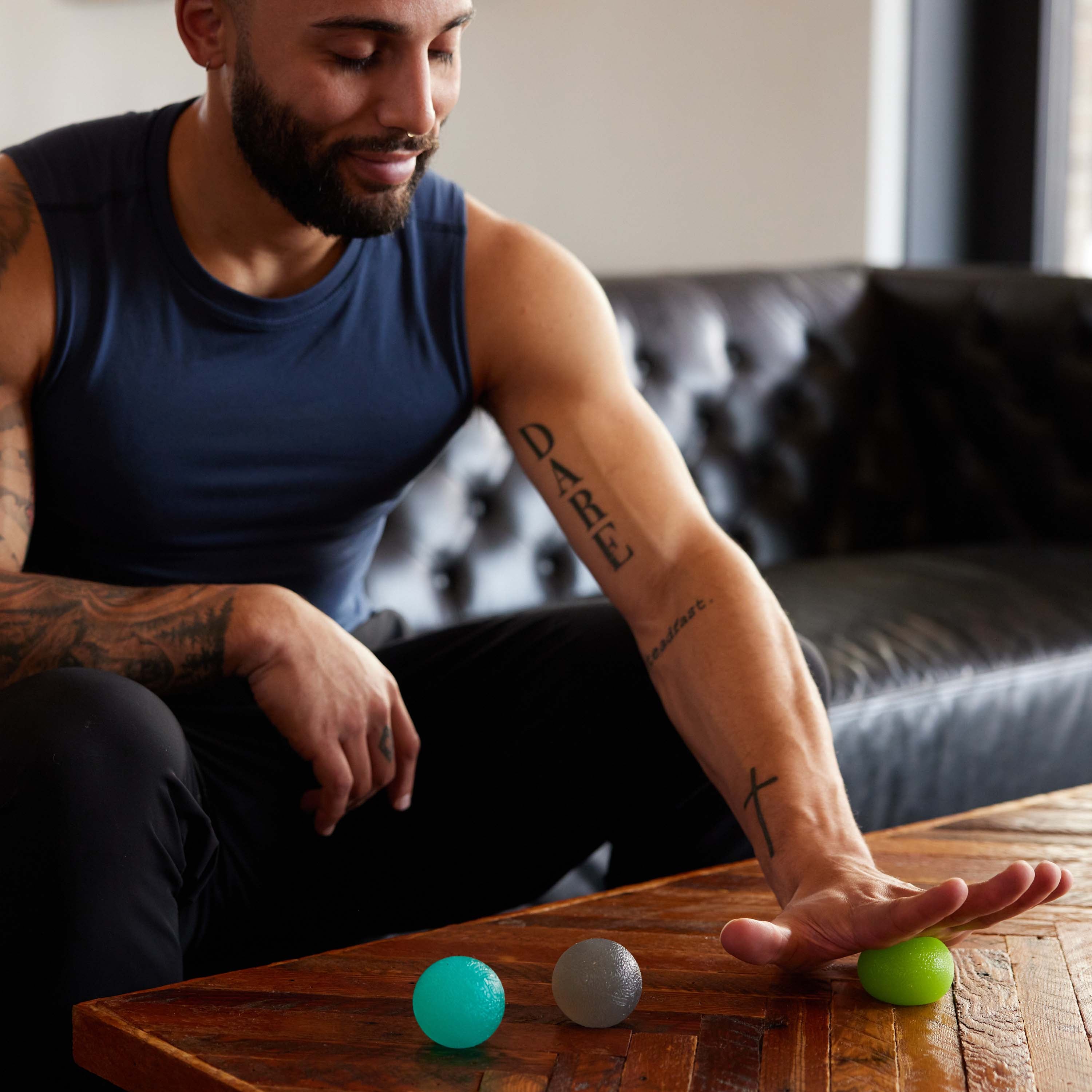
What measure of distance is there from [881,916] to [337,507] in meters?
0.65

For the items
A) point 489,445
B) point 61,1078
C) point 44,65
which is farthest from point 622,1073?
point 44,65

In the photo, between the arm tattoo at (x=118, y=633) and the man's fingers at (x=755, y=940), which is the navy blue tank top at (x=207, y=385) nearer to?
the arm tattoo at (x=118, y=633)

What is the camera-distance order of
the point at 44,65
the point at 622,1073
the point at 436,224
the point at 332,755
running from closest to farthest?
the point at 622,1073 → the point at 332,755 → the point at 436,224 → the point at 44,65

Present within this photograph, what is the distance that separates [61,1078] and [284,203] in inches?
27.1

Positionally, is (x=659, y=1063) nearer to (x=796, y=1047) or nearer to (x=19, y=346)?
(x=796, y=1047)

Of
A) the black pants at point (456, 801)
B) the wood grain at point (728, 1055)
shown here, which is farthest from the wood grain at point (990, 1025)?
the black pants at point (456, 801)

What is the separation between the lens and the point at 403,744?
3.33 feet

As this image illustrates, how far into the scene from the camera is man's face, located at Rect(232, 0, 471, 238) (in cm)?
105

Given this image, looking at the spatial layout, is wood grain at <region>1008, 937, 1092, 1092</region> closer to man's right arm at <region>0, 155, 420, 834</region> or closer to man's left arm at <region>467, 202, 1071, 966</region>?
man's left arm at <region>467, 202, 1071, 966</region>

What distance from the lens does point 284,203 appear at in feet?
3.75

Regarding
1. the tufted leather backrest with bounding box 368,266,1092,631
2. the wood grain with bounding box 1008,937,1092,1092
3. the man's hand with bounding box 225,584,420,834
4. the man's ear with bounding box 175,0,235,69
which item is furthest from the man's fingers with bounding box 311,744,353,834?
the tufted leather backrest with bounding box 368,266,1092,631

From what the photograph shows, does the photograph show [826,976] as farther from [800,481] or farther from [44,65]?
[44,65]

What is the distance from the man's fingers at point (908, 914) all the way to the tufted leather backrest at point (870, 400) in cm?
122

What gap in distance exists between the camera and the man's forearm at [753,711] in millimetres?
877
